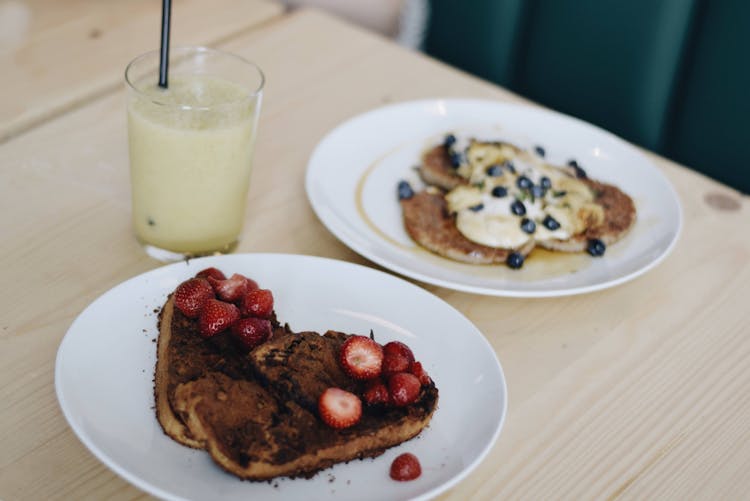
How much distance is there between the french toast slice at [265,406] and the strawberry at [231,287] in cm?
6

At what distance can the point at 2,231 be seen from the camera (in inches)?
49.6

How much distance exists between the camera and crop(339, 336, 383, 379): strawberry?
959 mm

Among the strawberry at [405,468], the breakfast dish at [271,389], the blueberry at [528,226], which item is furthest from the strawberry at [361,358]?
the blueberry at [528,226]

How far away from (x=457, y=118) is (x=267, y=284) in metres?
0.71

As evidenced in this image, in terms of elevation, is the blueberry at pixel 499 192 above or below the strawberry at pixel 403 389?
below

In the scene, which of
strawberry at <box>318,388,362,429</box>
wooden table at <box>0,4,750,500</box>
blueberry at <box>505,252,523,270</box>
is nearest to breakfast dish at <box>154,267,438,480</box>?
strawberry at <box>318,388,362,429</box>

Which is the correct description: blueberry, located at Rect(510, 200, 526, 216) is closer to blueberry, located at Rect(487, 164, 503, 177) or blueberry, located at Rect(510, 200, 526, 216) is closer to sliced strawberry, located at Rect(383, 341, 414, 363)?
blueberry, located at Rect(487, 164, 503, 177)

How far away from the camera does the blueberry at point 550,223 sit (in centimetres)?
139

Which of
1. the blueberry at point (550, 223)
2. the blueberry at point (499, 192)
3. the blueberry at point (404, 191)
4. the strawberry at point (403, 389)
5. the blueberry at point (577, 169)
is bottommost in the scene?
the blueberry at point (404, 191)

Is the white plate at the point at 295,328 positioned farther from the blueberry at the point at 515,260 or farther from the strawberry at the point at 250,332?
the blueberry at the point at 515,260

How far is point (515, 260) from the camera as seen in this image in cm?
133

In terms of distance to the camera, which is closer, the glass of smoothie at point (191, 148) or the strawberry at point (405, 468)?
the strawberry at point (405, 468)

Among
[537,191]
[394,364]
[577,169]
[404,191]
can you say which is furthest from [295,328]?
[577,169]

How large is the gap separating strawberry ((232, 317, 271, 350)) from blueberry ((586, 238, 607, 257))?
0.61 m
